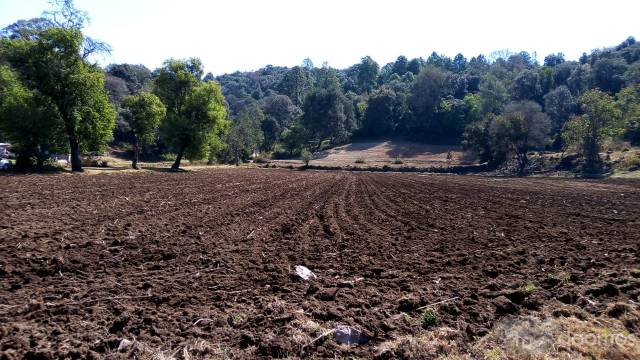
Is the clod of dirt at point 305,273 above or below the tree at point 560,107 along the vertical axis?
below

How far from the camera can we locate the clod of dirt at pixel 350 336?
636 cm

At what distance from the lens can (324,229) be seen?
14430mm

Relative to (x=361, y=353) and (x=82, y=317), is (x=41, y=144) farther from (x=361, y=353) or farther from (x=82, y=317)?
(x=361, y=353)

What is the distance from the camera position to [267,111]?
133250 millimetres

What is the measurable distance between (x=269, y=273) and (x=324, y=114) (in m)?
104

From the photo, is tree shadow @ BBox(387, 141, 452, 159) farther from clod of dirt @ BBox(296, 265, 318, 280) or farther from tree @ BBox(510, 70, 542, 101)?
clod of dirt @ BBox(296, 265, 318, 280)

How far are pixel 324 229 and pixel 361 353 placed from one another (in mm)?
8463

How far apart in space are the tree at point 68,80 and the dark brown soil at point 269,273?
2266 cm

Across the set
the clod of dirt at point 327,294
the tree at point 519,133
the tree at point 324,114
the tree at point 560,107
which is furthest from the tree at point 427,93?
the clod of dirt at point 327,294

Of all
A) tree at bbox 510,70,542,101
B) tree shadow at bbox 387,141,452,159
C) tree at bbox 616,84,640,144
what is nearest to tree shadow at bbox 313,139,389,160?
tree shadow at bbox 387,141,452,159

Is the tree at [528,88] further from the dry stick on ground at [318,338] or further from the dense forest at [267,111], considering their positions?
the dry stick on ground at [318,338]

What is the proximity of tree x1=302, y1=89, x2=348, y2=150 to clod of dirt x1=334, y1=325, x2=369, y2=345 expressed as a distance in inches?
4143

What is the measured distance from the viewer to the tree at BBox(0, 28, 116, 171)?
3572 cm

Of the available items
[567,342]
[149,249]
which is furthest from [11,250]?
[567,342]
